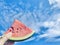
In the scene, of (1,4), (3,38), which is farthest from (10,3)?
(3,38)

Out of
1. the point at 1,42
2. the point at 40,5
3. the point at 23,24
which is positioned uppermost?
the point at 40,5

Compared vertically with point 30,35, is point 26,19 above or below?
above

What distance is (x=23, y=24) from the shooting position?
2.66m

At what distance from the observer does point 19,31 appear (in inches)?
104

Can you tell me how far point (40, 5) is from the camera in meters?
2.68

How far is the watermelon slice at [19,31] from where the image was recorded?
2586mm

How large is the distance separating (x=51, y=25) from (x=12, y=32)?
52 cm

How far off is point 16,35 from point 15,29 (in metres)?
0.09

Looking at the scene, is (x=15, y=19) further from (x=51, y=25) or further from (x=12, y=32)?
(x=51, y=25)

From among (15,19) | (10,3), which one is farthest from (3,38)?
(10,3)

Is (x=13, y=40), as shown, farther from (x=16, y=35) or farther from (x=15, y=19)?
(x=15, y=19)

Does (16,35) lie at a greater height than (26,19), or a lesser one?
lesser

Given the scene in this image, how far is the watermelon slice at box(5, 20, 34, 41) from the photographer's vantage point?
8.48ft

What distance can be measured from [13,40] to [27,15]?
39cm
